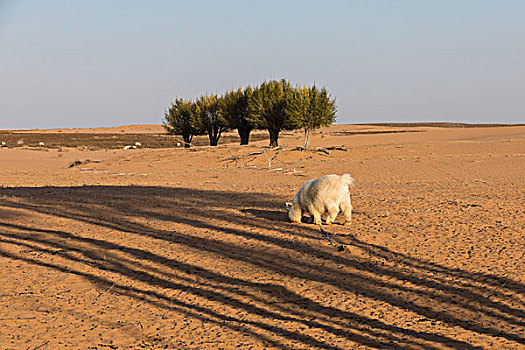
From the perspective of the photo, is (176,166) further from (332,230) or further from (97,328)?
(97,328)

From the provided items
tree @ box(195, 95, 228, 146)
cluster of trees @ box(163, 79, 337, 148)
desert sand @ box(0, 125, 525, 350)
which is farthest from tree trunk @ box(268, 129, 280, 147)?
desert sand @ box(0, 125, 525, 350)

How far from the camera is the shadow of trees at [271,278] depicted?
5.66 meters

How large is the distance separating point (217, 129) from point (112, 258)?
37.7 meters

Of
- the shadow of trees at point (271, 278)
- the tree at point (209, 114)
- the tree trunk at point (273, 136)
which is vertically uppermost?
the tree at point (209, 114)

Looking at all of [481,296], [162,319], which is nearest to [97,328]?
[162,319]

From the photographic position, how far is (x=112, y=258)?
8.55 meters

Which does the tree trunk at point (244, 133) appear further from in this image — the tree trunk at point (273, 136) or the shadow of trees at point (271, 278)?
the shadow of trees at point (271, 278)

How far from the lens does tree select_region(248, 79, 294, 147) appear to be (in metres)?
37.5

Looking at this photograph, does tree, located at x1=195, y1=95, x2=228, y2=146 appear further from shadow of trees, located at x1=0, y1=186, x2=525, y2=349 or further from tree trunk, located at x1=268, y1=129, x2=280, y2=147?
shadow of trees, located at x1=0, y1=186, x2=525, y2=349

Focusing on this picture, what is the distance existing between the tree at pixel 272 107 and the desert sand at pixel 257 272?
23.6 m

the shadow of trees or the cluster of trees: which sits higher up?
the cluster of trees

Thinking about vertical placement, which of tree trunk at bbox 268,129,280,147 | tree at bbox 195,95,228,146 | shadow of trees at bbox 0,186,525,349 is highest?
tree at bbox 195,95,228,146

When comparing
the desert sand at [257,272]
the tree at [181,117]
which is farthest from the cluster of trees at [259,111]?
the desert sand at [257,272]

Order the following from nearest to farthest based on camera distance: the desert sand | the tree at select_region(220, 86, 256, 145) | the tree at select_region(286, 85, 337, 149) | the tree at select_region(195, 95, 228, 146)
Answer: the desert sand, the tree at select_region(286, 85, 337, 149), the tree at select_region(220, 86, 256, 145), the tree at select_region(195, 95, 228, 146)
